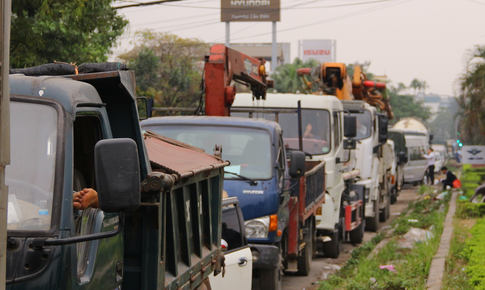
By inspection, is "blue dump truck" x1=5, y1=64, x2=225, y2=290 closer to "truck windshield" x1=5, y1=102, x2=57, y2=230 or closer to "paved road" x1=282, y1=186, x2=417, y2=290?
"truck windshield" x1=5, y1=102, x2=57, y2=230

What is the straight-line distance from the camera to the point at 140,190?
2873 millimetres

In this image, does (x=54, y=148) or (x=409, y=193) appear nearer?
(x=54, y=148)

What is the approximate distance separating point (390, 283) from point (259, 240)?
1666 millimetres

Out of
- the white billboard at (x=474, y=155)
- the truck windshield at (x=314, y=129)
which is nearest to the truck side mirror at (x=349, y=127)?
the truck windshield at (x=314, y=129)

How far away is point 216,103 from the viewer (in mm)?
9789

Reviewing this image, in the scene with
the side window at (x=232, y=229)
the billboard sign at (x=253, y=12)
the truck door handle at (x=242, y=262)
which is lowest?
the truck door handle at (x=242, y=262)

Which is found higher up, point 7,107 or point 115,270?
point 7,107

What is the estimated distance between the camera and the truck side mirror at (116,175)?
2617 millimetres

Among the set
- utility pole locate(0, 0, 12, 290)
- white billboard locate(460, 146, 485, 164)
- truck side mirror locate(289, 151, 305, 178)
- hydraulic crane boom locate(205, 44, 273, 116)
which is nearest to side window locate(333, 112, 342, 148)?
hydraulic crane boom locate(205, 44, 273, 116)

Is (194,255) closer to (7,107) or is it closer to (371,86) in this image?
(7,107)

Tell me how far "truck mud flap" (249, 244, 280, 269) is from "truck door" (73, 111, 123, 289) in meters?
4.10

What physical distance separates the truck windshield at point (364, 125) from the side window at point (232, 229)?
951 centimetres

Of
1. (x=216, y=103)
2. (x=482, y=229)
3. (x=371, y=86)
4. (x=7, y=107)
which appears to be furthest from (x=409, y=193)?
(x=7, y=107)

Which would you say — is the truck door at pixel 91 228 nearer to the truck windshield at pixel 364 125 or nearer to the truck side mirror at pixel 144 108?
the truck side mirror at pixel 144 108
